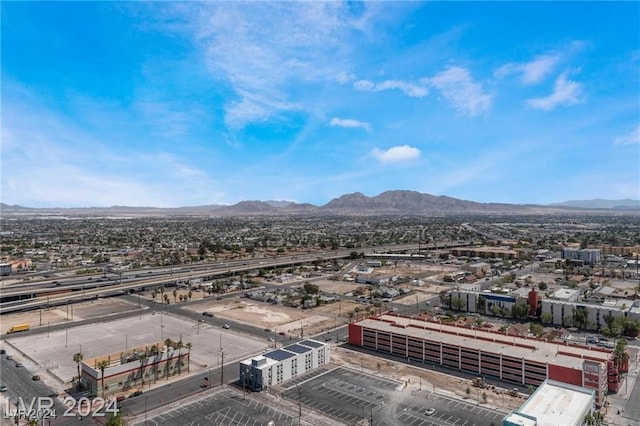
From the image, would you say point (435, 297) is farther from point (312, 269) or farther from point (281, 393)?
point (281, 393)

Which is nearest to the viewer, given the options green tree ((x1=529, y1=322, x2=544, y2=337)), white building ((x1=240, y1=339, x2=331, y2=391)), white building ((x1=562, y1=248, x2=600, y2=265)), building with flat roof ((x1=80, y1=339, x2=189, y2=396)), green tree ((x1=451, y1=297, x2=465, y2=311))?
building with flat roof ((x1=80, y1=339, x2=189, y2=396))

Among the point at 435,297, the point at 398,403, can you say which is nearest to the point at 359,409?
the point at 398,403

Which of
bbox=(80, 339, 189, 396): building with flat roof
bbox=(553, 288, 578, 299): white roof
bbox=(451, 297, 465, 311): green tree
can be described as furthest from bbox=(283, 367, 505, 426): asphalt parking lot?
bbox=(553, 288, 578, 299): white roof

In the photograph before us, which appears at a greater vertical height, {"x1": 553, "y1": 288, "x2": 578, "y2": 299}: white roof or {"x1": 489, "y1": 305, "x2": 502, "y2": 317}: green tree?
{"x1": 553, "y1": 288, "x2": 578, "y2": 299}: white roof

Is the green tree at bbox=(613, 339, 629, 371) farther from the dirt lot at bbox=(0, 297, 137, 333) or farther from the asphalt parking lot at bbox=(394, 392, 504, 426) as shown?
the dirt lot at bbox=(0, 297, 137, 333)

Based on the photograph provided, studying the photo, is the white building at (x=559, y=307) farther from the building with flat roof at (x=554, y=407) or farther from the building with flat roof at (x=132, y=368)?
the building with flat roof at (x=132, y=368)

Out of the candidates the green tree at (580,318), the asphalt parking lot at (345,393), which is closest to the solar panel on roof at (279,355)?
the asphalt parking lot at (345,393)
